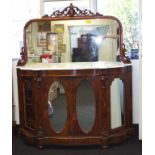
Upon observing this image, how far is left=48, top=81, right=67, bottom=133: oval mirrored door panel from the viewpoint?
292 centimetres

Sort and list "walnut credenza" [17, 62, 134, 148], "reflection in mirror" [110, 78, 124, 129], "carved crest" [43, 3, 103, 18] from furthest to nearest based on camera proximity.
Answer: "carved crest" [43, 3, 103, 18], "reflection in mirror" [110, 78, 124, 129], "walnut credenza" [17, 62, 134, 148]

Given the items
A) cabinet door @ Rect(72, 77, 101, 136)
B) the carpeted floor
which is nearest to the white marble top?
cabinet door @ Rect(72, 77, 101, 136)

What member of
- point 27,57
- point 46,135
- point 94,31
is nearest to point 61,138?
point 46,135

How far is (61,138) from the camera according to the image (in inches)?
118

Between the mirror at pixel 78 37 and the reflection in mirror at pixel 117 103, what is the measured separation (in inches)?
13.7

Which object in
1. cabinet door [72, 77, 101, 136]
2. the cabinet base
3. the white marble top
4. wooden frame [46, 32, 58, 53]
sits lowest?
the cabinet base

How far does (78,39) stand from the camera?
10.9 ft

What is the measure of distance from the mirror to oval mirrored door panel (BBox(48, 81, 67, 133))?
1.85ft

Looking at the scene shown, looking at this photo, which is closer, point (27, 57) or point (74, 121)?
point (74, 121)

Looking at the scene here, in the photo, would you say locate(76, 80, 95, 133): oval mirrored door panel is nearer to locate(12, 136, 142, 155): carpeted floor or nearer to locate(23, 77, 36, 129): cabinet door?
locate(12, 136, 142, 155): carpeted floor

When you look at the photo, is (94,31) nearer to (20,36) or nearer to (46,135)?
(20,36)

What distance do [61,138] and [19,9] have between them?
1.88 m
